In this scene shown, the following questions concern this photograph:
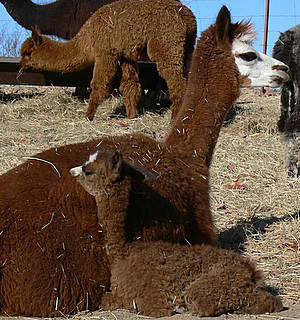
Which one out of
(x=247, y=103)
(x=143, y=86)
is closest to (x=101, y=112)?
(x=143, y=86)

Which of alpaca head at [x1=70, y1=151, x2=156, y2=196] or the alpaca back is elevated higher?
the alpaca back

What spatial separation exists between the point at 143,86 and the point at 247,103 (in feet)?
7.47

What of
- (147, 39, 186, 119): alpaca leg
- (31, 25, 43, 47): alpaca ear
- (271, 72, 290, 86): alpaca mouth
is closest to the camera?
(271, 72, 290, 86): alpaca mouth

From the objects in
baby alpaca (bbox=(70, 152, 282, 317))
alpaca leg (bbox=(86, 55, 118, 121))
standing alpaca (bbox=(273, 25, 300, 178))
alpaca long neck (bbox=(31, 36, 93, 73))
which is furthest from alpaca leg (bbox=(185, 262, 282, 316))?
alpaca long neck (bbox=(31, 36, 93, 73))

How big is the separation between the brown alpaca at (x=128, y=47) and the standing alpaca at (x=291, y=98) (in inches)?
84.6

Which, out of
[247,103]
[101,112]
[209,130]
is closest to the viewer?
[209,130]

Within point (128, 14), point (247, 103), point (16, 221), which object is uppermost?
point (128, 14)

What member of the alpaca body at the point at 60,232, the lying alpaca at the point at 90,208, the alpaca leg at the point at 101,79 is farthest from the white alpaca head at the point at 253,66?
the alpaca leg at the point at 101,79

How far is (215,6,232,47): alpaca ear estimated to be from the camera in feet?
17.3

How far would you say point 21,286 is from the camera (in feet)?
12.6

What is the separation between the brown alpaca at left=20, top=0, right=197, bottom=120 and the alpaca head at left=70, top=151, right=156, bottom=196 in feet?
21.7

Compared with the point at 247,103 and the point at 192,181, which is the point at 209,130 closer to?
the point at 192,181

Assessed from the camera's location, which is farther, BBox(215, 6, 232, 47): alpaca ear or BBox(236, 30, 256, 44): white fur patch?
BBox(236, 30, 256, 44): white fur patch

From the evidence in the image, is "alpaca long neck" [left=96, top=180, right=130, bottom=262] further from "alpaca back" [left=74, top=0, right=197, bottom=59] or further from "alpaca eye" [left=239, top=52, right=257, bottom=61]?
"alpaca back" [left=74, top=0, right=197, bottom=59]
